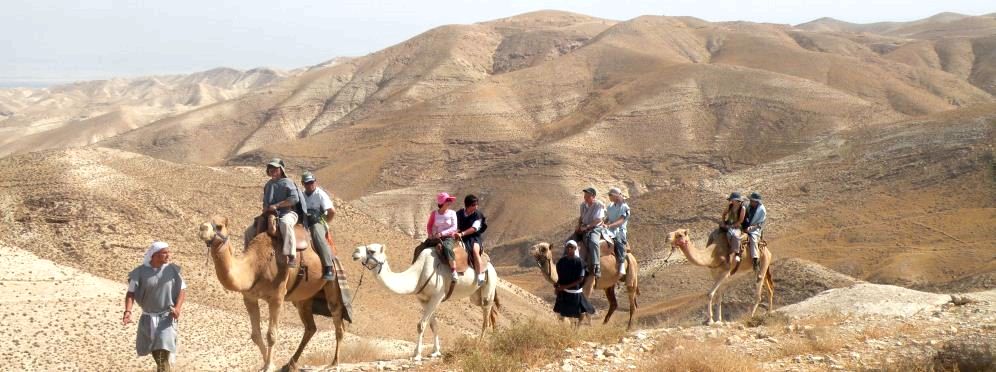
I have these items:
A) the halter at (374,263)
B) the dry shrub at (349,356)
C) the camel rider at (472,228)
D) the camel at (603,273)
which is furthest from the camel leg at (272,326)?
the camel at (603,273)

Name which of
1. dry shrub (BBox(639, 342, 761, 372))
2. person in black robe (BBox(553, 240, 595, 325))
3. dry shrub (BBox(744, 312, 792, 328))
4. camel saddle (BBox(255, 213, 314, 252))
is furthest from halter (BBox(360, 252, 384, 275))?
dry shrub (BBox(744, 312, 792, 328))

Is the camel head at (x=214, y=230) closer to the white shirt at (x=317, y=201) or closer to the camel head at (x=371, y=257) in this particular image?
the camel head at (x=371, y=257)

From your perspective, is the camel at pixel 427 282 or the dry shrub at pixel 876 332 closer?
the camel at pixel 427 282

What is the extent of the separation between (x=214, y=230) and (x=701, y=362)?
5.64 meters

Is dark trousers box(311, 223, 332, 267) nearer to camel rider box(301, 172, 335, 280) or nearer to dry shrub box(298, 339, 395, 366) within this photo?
camel rider box(301, 172, 335, 280)

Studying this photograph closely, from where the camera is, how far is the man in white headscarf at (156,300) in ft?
31.7

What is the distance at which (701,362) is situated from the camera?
9.67 meters

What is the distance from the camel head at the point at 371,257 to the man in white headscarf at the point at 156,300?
6.61ft

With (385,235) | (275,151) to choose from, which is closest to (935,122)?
(385,235)

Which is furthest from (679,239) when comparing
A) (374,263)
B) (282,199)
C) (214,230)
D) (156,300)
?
(156,300)

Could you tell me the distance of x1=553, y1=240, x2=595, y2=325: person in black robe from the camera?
13.8 metres

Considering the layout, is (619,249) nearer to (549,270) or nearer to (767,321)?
(549,270)

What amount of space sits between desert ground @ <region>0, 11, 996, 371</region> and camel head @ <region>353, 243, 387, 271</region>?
1.57 meters

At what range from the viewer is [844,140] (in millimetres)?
53656
